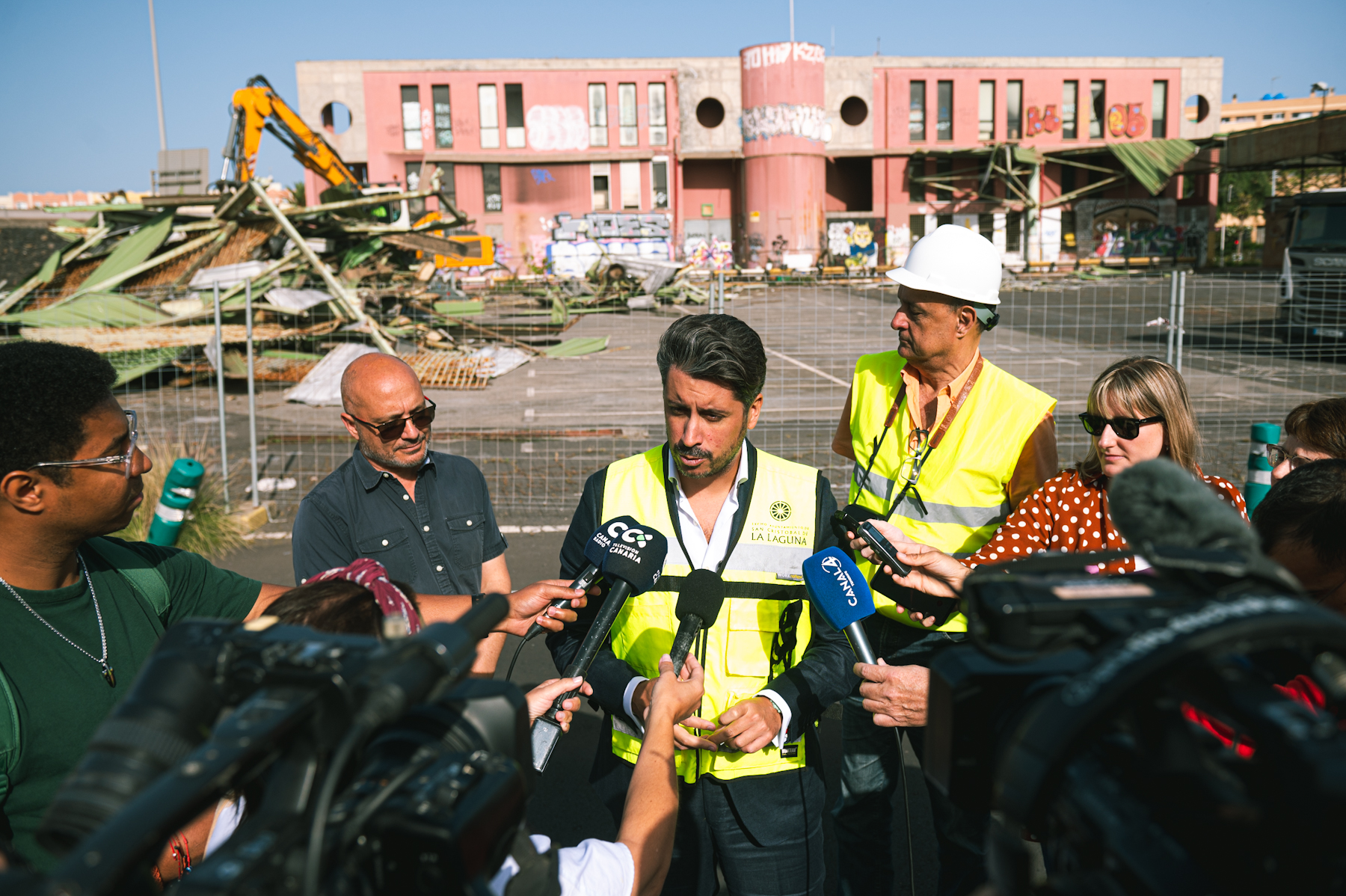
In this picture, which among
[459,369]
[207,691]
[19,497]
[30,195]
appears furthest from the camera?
[30,195]

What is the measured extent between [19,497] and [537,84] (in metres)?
38.2

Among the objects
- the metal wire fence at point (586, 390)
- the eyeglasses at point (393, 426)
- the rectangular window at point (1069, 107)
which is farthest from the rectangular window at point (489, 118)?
Result: the eyeglasses at point (393, 426)

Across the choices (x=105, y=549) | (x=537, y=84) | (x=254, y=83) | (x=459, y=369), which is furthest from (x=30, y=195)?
(x=105, y=549)

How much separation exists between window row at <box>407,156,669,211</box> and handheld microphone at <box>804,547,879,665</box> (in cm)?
3679

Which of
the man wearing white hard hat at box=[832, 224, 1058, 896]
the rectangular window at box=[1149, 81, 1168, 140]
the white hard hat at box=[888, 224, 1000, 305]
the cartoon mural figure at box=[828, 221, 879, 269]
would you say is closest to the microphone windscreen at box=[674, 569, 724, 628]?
the man wearing white hard hat at box=[832, 224, 1058, 896]

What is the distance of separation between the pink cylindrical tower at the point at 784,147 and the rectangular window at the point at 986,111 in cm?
734

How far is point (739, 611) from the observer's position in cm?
238

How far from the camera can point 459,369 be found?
13633 mm

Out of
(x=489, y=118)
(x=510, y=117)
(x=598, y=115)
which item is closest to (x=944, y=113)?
(x=598, y=115)

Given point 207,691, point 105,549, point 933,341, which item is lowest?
point 105,549

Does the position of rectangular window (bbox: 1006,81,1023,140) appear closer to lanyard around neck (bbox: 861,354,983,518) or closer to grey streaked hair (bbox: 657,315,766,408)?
lanyard around neck (bbox: 861,354,983,518)

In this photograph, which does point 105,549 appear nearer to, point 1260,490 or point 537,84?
point 1260,490

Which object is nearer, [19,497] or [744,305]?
[19,497]

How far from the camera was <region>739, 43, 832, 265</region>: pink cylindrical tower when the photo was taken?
34625mm
